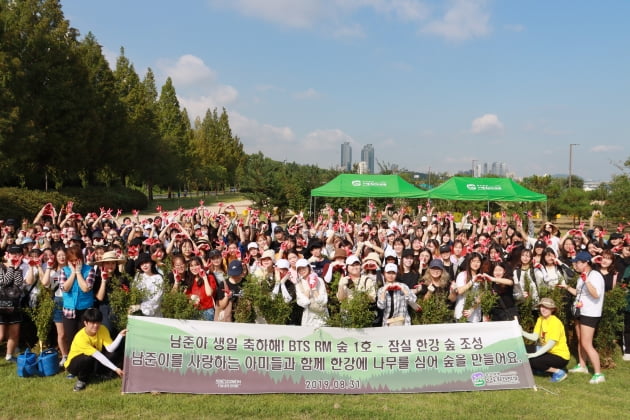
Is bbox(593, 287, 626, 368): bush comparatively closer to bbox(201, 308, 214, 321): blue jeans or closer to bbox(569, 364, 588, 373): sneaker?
bbox(569, 364, 588, 373): sneaker

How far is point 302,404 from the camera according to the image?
199 inches

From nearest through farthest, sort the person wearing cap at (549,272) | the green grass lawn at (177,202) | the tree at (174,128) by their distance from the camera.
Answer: the person wearing cap at (549,272) < the green grass lawn at (177,202) < the tree at (174,128)

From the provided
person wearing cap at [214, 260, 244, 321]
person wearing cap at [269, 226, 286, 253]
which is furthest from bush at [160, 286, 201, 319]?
person wearing cap at [269, 226, 286, 253]

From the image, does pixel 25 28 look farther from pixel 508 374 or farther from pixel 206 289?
pixel 508 374

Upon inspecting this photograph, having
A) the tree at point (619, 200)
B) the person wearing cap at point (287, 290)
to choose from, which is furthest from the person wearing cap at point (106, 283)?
the tree at point (619, 200)

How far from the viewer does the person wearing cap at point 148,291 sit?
226 inches

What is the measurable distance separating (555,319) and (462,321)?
1162 millimetres

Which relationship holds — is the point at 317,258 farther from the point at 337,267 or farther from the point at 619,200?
the point at 619,200

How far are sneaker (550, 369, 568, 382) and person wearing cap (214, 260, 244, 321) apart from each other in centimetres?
411

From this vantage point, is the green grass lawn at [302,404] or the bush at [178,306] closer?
the green grass lawn at [302,404]

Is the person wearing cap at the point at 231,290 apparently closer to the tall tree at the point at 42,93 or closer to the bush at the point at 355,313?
the bush at the point at 355,313

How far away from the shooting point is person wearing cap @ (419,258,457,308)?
5926 millimetres

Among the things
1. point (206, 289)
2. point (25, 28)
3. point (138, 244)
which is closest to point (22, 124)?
point (25, 28)

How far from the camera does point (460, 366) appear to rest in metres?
5.46
